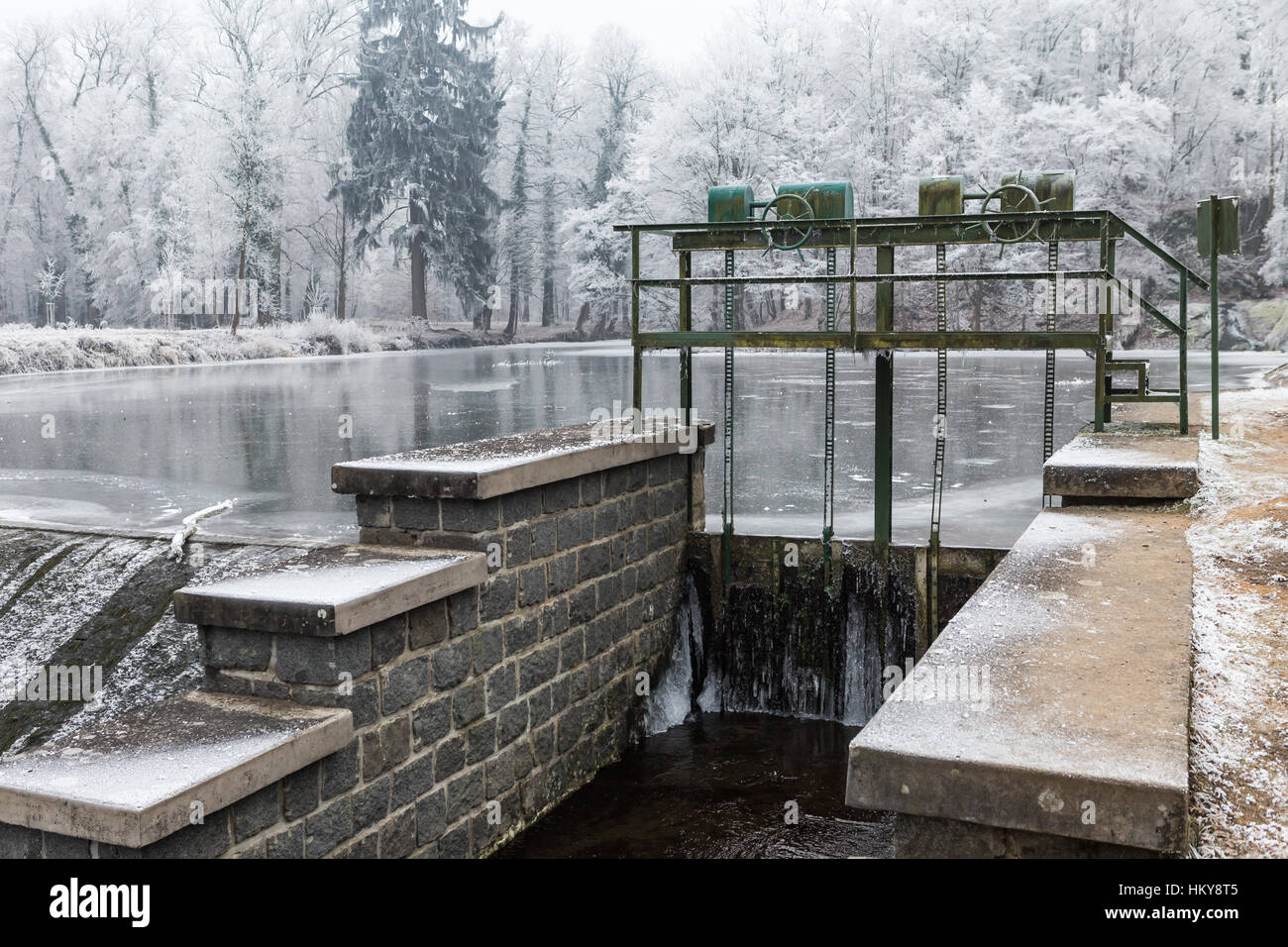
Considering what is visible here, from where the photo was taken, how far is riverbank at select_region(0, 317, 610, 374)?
36750 mm

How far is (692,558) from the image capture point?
9.25 meters

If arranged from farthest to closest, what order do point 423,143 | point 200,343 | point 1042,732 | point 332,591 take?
point 423,143 < point 200,343 < point 332,591 < point 1042,732

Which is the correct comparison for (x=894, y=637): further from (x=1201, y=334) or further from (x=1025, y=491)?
(x=1201, y=334)

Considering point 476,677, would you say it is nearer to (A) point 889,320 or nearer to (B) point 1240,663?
(B) point 1240,663

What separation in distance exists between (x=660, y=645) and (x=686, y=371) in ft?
7.11

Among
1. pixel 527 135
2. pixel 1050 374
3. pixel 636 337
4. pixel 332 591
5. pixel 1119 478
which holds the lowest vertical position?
pixel 332 591

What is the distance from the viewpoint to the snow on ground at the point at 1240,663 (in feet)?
10.6

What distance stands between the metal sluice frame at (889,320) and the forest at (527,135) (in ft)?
122

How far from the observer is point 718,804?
733 centimetres

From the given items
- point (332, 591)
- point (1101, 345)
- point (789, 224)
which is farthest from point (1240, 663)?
point (789, 224)

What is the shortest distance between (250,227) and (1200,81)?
39.8m
